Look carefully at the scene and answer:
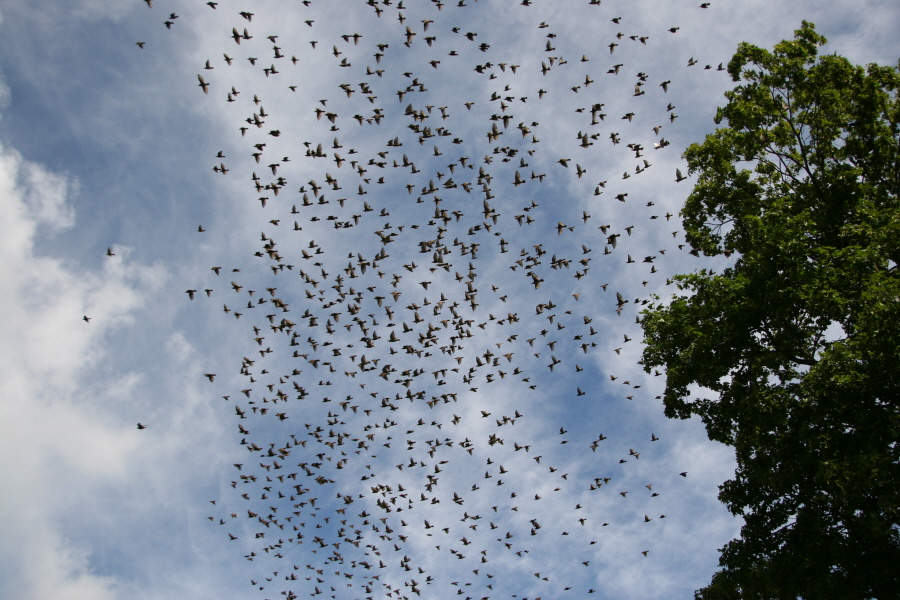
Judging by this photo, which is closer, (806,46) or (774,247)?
(774,247)

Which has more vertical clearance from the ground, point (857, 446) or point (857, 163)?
point (857, 163)

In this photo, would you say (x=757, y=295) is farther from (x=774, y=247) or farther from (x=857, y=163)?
(x=857, y=163)

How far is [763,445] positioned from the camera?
1190 cm

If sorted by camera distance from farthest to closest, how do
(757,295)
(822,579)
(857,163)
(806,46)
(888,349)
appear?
(806,46), (857,163), (757,295), (822,579), (888,349)

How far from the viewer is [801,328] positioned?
12.7m

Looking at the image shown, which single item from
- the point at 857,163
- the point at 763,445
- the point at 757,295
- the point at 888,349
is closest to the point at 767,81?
the point at 857,163

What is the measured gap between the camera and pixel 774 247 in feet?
40.6

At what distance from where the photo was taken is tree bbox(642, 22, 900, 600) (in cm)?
1069

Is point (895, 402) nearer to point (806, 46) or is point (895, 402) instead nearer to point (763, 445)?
point (763, 445)

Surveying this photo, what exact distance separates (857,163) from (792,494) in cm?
886

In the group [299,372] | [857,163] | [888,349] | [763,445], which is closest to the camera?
[888,349]

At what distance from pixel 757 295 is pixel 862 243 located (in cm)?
263

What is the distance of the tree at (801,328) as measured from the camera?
10.7 meters

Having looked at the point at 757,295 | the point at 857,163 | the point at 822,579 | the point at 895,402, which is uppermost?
the point at 857,163
